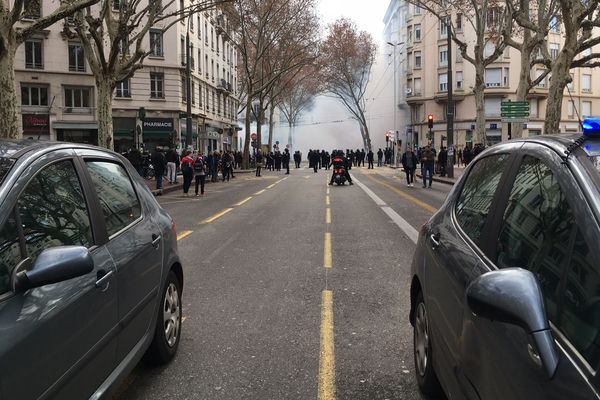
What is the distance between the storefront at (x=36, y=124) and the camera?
121 feet

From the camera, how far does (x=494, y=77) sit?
54.6 metres

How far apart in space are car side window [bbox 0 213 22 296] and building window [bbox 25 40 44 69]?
40.0 metres

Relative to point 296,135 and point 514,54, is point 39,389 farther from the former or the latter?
point 296,135

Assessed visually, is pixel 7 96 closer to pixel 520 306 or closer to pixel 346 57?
pixel 520 306

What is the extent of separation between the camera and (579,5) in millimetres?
16328

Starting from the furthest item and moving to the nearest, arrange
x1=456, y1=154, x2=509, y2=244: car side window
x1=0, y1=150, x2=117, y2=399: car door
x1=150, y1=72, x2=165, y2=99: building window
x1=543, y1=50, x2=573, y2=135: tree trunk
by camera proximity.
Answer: x1=150, y1=72, x2=165, y2=99: building window → x1=543, y1=50, x2=573, y2=135: tree trunk → x1=456, y1=154, x2=509, y2=244: car side window → x1=0, y1=150, x2=117, y2=399: car door

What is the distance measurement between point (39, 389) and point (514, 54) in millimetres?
59242

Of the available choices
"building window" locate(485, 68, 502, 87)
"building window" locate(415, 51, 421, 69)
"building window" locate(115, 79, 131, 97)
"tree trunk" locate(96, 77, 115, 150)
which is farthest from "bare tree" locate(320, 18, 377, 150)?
"tree trunk" locate(96, 77, 115, 150)

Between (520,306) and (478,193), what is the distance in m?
1.49

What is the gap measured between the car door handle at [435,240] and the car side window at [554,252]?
86cm

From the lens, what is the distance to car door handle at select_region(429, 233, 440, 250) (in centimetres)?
330

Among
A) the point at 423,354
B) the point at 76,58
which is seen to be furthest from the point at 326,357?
the point at 76,58

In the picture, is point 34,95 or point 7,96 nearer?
point 7,96

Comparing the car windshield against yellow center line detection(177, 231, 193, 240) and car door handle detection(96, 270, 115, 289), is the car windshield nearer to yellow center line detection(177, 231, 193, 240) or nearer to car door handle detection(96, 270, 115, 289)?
car door handle detection(96, 270, 115, 289)
